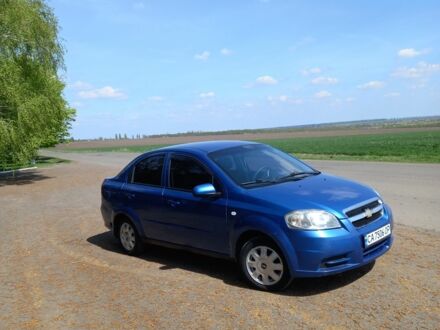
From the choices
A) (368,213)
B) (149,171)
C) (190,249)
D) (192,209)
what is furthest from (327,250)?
(149,171)

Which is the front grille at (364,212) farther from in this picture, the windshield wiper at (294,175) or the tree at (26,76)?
the tree at (26,76)

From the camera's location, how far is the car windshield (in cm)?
579

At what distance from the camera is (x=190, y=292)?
5367 mm

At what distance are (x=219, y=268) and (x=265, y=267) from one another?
3.91 ft

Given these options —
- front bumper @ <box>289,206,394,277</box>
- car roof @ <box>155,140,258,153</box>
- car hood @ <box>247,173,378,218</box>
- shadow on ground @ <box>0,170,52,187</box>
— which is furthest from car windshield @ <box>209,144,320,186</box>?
shadow on ground @ <box>0,170,52,187</box>

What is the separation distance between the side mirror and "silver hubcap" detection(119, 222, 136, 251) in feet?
6.28

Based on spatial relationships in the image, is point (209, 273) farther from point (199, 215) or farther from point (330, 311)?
point (330, 311)

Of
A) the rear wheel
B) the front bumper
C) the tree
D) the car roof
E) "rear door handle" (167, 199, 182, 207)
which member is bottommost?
the rear wheel

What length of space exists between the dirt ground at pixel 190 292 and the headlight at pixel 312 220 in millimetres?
741

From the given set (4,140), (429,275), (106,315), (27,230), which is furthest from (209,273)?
(4,140)

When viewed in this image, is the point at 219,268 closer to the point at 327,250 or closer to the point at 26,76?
the point at 327,250

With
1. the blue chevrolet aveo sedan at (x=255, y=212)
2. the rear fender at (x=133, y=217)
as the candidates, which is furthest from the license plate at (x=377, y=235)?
the rear fender at (x=133, y=217)

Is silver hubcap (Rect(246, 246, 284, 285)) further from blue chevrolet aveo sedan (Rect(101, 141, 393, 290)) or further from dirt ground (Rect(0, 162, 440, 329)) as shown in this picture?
dirt ground (Rect(0, 162, 440, 329))

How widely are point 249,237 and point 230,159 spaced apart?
3.71ft
